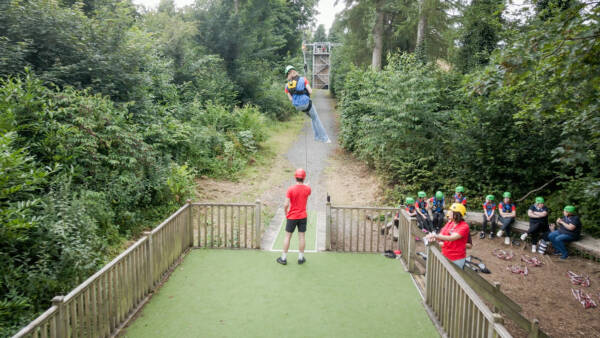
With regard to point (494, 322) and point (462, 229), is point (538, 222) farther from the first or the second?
point (494, 322)

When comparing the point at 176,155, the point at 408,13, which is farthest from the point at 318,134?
the point at 408,13

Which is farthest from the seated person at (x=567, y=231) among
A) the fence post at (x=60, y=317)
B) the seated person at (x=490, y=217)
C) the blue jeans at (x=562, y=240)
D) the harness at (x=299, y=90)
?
the fence post at (x=60, y=317)

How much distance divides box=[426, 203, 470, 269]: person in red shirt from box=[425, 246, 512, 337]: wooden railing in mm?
408

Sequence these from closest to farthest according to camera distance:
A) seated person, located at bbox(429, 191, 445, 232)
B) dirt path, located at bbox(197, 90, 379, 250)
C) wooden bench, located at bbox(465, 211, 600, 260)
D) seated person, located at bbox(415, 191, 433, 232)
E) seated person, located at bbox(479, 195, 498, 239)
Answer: wooden bench, located at bbox(465, 211, 600, 260)
seated person, located at bbox(415, 191, 433, 232)
seated person, located at bbox(429, 191, 445, 232)
seated person, located at bbox(479, 195, 498, 239)
dirt path, located at bbox(197, 90, 379, 250)

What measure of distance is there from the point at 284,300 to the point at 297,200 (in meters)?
1.75

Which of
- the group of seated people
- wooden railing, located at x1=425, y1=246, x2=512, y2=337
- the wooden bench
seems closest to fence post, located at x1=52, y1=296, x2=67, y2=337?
wooden railing, located at x1=425, y1=246, x2=512, y2=337

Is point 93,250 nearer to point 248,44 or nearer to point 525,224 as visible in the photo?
point 525,224

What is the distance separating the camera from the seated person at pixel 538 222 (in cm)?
912

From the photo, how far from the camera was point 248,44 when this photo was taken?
73.7 ft

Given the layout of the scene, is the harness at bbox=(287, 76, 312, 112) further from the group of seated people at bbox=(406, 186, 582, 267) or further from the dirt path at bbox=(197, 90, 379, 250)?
the group of seated people at bbox=(406, 186, 582, 267)

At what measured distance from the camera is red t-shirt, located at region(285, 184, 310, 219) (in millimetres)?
6473

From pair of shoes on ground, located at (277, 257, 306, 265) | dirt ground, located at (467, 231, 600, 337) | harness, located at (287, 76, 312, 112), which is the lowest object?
dirt ground, located at (467, 231, 600, 337)

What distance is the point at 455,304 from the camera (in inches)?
166

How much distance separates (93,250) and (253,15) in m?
21.2
